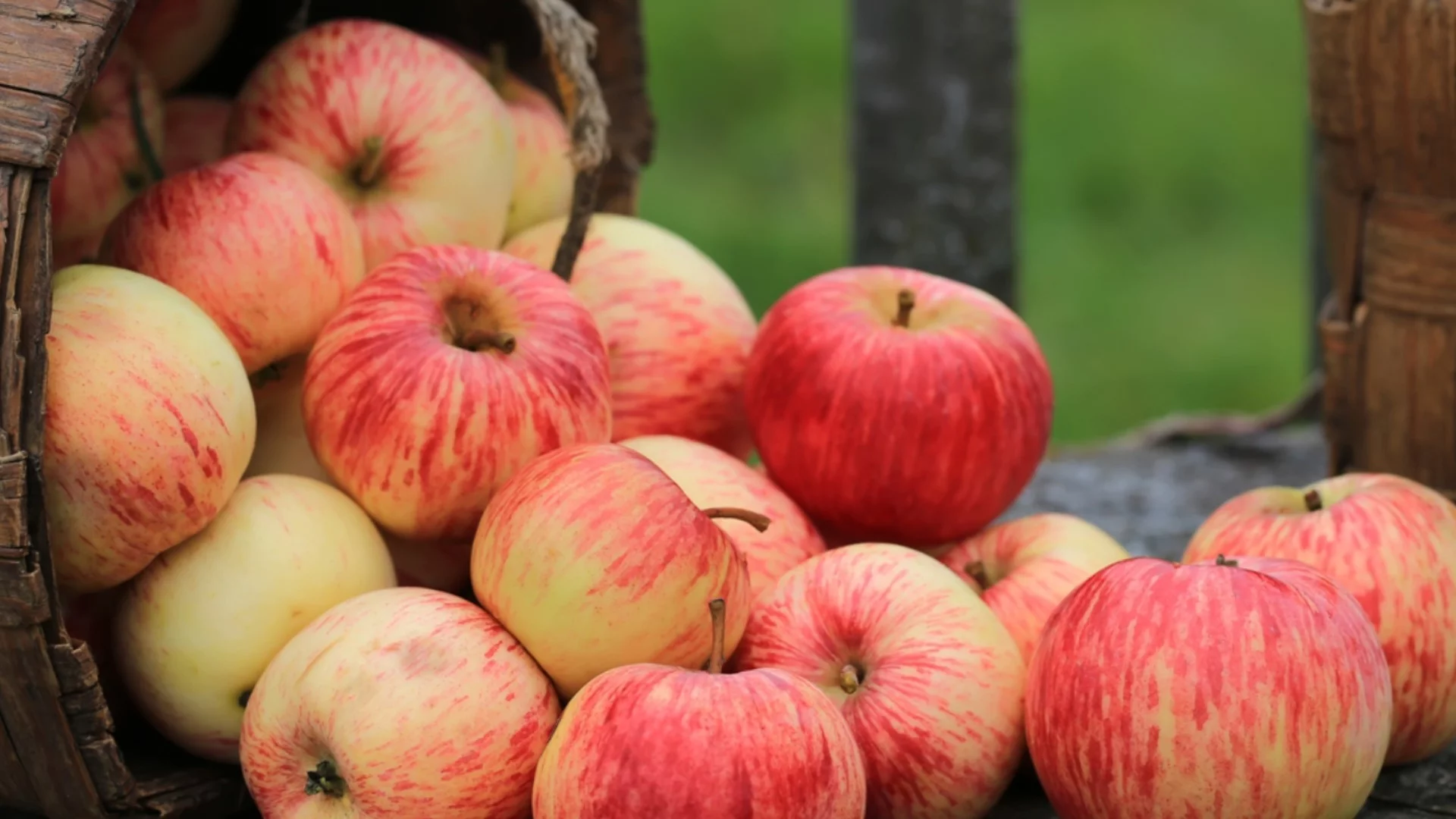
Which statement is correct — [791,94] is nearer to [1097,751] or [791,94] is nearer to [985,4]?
[985,4]

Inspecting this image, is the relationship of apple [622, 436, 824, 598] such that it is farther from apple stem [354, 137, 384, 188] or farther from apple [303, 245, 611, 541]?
apple stem [354, 137, 384, 188]

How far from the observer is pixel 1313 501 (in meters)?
1.20

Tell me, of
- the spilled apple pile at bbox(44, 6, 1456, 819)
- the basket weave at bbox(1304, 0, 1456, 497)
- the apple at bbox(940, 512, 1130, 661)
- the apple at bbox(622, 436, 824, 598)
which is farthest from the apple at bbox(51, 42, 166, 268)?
the basket weave at bbox(1304, 0, 1456, 497)

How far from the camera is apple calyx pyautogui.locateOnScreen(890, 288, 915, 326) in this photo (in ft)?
4.09

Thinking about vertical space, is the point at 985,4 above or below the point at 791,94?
above

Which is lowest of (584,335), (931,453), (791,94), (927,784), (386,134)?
(791,94)

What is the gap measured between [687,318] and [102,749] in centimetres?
58

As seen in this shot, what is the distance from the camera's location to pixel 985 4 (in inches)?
75.9

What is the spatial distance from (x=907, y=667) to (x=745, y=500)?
0.22m

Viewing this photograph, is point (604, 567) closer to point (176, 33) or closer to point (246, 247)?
point (246, 247)

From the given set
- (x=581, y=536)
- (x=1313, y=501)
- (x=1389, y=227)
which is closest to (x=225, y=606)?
(x=581, y=536)

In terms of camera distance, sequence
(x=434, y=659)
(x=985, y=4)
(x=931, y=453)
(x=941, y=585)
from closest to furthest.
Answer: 1. (x=434, y=659)
2. (x=941, y=585)
3. (x=931, y=453)
4. (x=985, y=4)

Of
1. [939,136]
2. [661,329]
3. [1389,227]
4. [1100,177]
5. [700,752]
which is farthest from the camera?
[1100,177]

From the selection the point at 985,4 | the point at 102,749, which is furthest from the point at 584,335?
the point at 985,4
